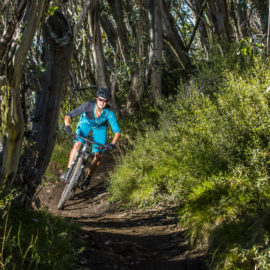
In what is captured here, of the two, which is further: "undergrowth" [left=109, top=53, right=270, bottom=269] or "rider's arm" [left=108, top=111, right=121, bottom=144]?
"rider's arm" [left=108, top=111, right=121, bottom=144]

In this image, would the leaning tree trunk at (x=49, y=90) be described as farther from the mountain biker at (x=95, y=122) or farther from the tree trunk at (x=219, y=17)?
the tree trunk at (x=219, y=17)

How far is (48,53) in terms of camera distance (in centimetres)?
466

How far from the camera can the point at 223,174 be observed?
527 cm

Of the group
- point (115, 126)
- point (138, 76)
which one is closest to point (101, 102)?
point (115, 126)

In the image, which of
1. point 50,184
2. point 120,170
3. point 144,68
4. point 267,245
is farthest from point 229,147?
point 144,68

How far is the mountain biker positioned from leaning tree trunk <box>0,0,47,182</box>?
2907 mm

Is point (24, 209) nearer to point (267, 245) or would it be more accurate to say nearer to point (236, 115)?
point (267, 245)

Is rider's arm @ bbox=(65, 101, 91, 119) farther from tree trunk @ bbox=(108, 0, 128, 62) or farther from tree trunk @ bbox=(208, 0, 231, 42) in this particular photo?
tree trunk @ bbox=(208, 0, 231, 42)

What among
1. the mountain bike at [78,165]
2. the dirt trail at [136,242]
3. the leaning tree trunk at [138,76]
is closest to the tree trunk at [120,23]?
the leaning tree trunk at [138,76]

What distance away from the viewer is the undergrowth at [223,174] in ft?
11.9

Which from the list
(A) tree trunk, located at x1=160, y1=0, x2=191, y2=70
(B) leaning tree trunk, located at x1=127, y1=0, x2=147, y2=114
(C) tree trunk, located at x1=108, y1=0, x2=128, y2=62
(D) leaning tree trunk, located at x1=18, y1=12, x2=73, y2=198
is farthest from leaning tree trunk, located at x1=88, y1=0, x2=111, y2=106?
(D) leaning tree trunk, located at x1=18, y1=12, x2=73, y2=198

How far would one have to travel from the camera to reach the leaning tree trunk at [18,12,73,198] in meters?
4.66

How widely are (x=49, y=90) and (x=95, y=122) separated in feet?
9.01

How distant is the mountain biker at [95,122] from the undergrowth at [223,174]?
970mm
